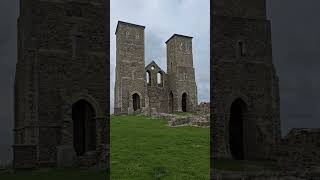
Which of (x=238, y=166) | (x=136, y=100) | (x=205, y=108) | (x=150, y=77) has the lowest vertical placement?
(x=238, y=166)

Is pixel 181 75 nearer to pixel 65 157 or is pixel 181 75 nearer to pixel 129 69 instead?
pixel 129 69

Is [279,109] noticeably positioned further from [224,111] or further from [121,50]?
[121,50]

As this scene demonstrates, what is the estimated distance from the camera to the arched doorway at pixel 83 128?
19969mm

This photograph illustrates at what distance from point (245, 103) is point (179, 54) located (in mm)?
35627

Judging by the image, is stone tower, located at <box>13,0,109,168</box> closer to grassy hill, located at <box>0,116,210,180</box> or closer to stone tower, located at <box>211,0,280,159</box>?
grassy hill, located at <box>0,116,210,180</box>

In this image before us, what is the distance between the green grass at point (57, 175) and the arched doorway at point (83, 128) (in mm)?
3704

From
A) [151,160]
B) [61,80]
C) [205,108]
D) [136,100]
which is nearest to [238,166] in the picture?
[151,160]

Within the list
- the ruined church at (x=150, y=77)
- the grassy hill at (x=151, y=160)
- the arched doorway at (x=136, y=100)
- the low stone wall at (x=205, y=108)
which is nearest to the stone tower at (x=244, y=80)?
the grassy hill at (x=151, y=160)

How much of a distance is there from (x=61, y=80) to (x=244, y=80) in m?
9.39

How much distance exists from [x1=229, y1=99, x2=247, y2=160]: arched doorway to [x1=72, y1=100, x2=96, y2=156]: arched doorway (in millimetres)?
7702

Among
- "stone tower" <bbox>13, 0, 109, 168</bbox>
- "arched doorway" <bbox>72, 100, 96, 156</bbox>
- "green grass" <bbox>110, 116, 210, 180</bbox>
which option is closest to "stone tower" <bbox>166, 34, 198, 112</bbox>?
"green grass" <bbox>110, 116, 210, 180</bbox>

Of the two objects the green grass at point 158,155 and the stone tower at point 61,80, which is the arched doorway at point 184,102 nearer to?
the green grass at point 158,155

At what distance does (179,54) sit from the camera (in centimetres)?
5603

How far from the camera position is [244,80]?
21062 mm
